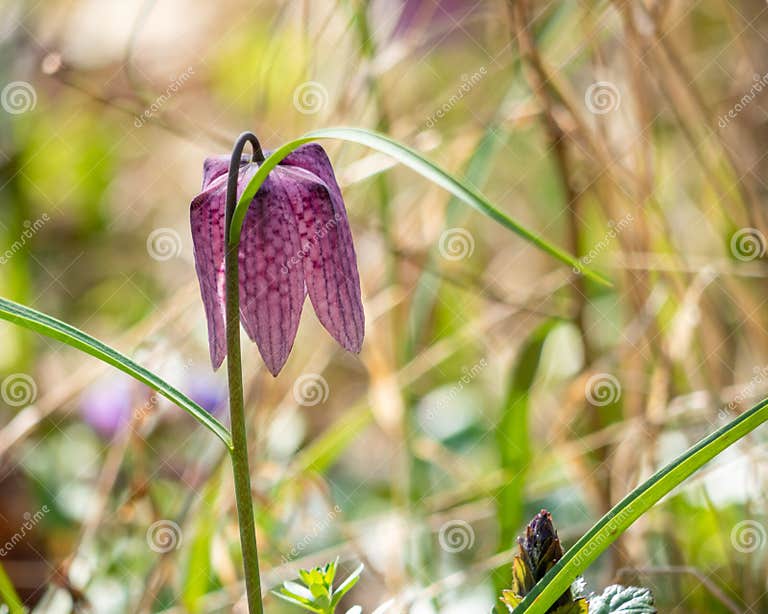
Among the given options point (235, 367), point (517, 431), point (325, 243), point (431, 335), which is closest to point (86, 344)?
point (235, 367)

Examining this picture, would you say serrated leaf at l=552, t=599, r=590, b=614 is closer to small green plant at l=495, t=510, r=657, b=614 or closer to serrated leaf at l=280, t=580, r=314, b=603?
small green plant at l=495, t=510, r=657, b=614

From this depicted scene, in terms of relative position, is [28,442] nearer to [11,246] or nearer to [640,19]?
[11,246]

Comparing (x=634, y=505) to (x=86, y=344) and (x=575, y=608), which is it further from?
(x=86, y=344)

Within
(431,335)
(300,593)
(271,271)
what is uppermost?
(431,335)

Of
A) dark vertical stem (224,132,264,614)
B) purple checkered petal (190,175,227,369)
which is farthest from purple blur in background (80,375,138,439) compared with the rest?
dark vertical stem (224,132,264,614)

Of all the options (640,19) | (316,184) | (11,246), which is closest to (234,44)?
(11,246)
